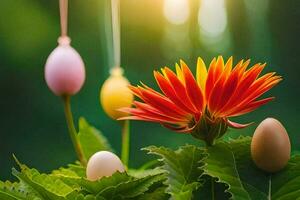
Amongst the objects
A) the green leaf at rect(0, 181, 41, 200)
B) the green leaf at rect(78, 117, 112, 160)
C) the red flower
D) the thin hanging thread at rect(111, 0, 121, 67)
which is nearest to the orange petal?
the red flower

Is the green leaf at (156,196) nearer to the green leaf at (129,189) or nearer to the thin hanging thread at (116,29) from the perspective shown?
the green leaf at (129,189)

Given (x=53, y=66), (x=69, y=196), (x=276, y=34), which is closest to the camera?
(x=69, y=196)

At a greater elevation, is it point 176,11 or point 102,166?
point 176,11

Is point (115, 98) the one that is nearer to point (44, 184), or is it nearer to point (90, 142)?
point (90, 142)

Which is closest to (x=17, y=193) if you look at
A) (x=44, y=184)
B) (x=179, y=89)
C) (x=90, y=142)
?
(x=44, y=184)

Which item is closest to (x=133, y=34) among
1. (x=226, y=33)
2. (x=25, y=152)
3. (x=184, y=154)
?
(x=226, y=33)

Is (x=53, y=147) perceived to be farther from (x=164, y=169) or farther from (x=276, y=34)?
(x=164, y=169)

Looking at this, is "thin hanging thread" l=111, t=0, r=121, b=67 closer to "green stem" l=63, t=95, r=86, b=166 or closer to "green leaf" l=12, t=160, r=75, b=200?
"green stem" l=63, t=95, r=86, b=166
